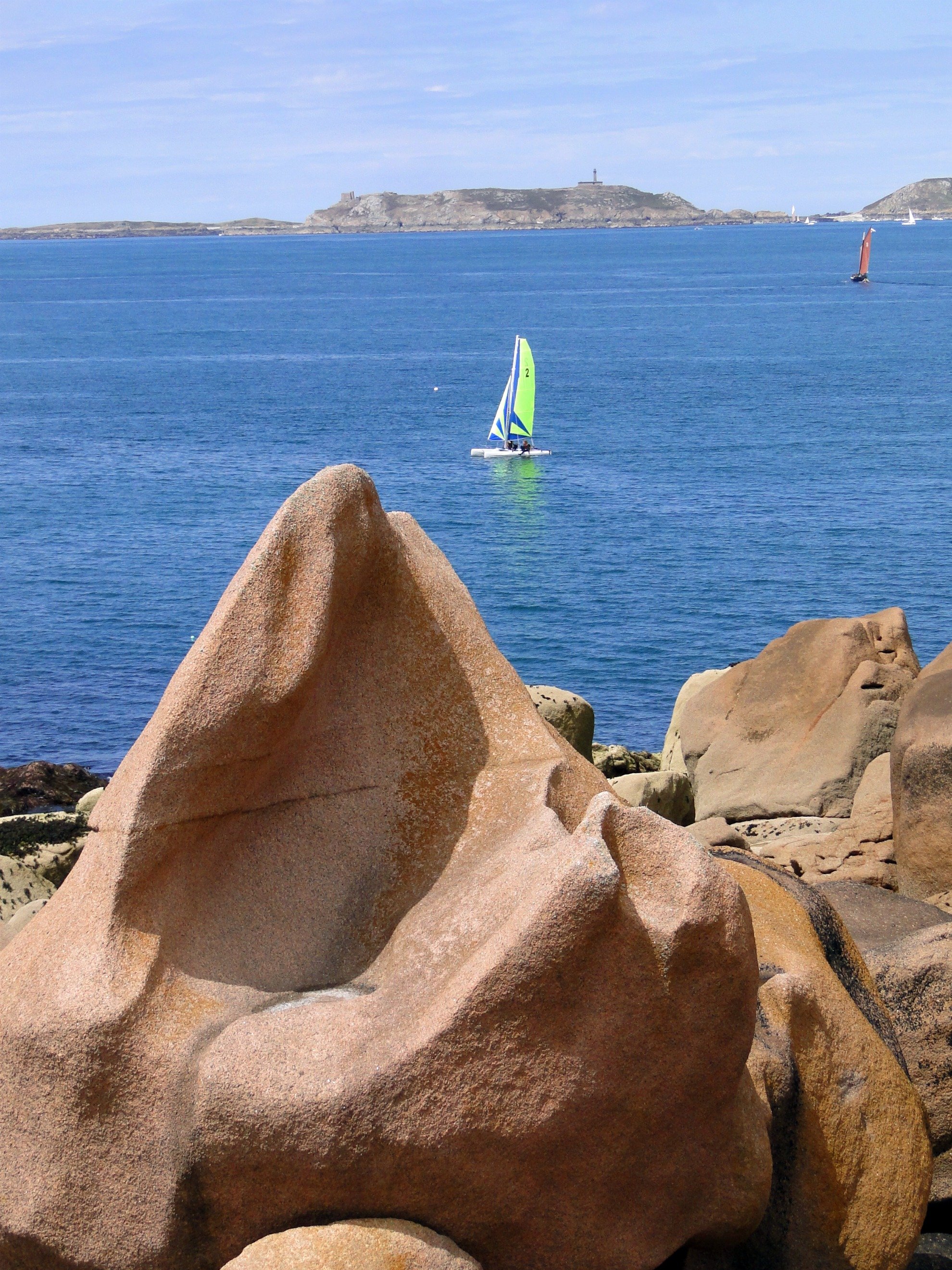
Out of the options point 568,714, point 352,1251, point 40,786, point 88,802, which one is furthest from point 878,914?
point 40,786

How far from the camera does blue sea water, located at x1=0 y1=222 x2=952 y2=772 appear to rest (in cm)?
3688

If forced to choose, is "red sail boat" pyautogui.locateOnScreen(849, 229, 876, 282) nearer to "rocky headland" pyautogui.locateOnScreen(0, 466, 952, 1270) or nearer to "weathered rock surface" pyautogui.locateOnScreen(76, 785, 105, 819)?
"weathered rock surface" pyautogui.locateOnScreen(76, 785, 105, 819)

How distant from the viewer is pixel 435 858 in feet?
24.0

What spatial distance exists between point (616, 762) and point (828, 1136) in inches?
520

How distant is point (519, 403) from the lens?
61.5 meters

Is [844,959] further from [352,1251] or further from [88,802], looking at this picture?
[88,802]

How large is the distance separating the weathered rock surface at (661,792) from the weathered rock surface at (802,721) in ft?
4.76

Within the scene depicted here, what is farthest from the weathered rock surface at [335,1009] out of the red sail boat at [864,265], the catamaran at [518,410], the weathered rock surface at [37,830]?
the red sail boat at [864,265]

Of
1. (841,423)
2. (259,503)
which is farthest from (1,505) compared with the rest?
(841,423)

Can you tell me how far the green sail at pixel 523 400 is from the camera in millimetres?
61312

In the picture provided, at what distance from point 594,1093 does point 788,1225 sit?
5.89ft

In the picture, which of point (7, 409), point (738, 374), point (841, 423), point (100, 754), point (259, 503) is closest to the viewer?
point (100, 754)

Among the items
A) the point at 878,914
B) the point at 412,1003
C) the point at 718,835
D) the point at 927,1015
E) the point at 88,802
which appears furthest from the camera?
the point at 88,802

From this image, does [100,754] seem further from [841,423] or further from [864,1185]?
[841,423]
